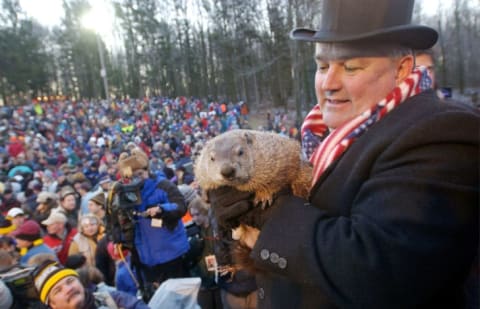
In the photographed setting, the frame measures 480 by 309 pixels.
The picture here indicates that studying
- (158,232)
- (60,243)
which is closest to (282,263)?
(158,232)

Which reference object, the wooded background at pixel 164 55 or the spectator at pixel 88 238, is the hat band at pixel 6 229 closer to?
the spectator at pixel 88 238

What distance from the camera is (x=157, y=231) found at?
14.6 feet

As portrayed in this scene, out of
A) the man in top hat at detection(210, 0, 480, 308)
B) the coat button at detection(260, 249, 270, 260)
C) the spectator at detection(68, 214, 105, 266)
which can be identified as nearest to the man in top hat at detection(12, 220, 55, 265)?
the spectator at detection(68, 214, 105, 266)

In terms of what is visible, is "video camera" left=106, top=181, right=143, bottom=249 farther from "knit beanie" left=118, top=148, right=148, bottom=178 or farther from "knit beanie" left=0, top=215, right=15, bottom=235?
"knit beanie" left=0, top=215, right=15, bottom=235

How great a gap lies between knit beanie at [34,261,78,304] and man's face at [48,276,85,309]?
4cm

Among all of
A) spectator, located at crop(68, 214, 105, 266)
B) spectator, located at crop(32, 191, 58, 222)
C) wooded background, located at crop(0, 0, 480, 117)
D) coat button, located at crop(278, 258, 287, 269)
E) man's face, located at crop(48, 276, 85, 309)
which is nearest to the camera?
coat button, located at crop(278, 258, 287, 269)

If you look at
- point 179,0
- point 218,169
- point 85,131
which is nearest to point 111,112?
point 85,131

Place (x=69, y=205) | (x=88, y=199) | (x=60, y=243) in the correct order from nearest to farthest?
(x=60, y=243)
(x=88, y=199)
(x=69, y=205)

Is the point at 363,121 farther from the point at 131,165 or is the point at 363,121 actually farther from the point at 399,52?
the point at 131,165

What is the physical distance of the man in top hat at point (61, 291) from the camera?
119 inches

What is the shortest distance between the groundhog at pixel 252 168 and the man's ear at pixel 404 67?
0.53 m

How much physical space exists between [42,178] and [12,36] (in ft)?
128

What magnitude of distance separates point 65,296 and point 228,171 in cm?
226

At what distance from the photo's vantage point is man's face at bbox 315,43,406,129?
1341mm
